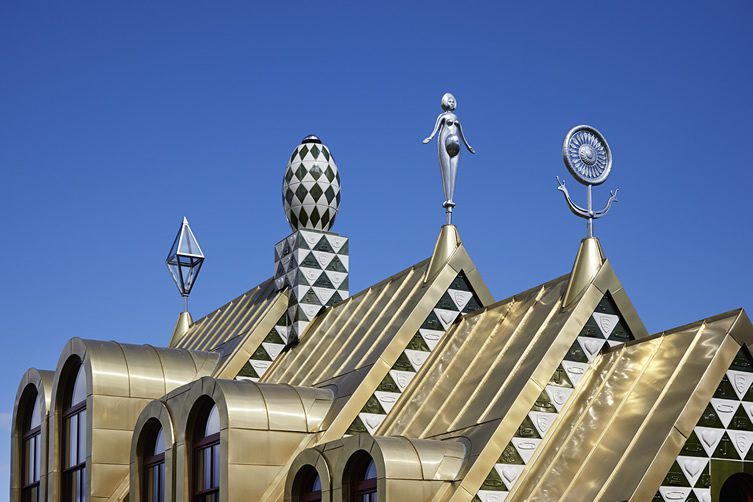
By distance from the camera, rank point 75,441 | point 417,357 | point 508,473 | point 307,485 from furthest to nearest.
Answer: point 75,441
point 417,357
point 307,485
point 508,473

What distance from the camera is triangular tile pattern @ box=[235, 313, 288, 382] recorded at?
39344 millimetres

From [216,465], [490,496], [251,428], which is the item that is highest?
[251,428]

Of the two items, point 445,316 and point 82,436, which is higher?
point 445,316

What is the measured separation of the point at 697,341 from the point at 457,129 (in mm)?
11147

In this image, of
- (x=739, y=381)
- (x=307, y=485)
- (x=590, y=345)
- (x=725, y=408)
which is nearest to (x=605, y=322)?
(x=590, y=345)

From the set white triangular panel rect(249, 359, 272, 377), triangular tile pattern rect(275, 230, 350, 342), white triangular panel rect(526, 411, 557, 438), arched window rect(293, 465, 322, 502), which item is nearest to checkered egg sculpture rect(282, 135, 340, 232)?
triangular tile pattern rect(275, 230, 350, 342)

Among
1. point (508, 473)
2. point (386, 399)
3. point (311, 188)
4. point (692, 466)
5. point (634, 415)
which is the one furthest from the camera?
point (311, 188)

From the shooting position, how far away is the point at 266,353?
3969cm

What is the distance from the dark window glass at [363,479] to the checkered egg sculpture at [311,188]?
45.8ft

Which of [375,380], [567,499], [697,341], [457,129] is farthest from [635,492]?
[457,129]

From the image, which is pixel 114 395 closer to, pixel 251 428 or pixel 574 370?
pixel 251 428

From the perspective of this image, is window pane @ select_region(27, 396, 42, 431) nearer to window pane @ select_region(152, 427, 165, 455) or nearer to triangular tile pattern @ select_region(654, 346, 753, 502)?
window pane @ select_region(152, 427, 165, 455)

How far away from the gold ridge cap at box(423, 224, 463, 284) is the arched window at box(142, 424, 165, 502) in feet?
24.8

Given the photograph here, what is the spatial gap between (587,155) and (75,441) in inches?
671
